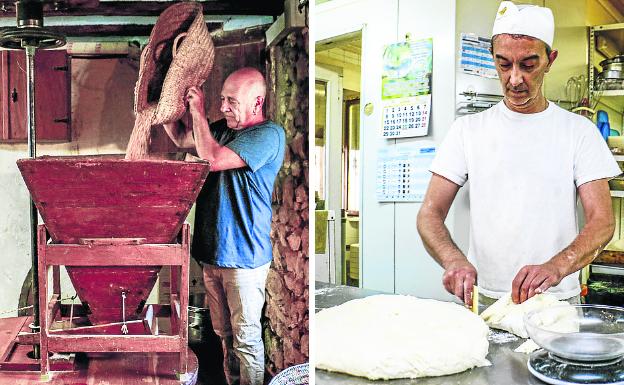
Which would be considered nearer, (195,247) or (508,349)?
(508,349)

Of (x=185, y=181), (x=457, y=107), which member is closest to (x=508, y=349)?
(x=457, y=107)

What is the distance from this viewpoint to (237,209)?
80.5 inches

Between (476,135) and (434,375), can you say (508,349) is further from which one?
(476,135)

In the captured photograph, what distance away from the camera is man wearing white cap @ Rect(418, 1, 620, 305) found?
1663 millimetres

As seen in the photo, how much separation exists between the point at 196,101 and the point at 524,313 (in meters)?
1.23

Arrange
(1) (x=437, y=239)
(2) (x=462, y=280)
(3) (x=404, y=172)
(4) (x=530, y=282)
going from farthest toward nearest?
1. (3) (x=404, y=172)
2. (1) (x=437, y=239)
3. (2) (x=462, y=280)
4. (4) (x=530, y=282)

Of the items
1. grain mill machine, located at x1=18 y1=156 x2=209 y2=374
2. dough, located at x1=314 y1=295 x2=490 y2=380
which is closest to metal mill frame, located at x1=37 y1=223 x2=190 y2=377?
grain mill machine, located at x1=18 y1=156 x2=209 y2=374

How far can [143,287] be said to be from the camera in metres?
1.96

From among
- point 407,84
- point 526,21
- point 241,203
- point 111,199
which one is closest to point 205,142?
point 241,203

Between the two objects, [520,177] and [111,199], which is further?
[111,199]

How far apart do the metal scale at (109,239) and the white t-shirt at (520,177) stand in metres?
0.82

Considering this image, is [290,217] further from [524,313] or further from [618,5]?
[618,5]

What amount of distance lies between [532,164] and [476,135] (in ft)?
0.60

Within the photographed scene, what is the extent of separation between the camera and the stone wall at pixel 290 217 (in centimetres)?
200
